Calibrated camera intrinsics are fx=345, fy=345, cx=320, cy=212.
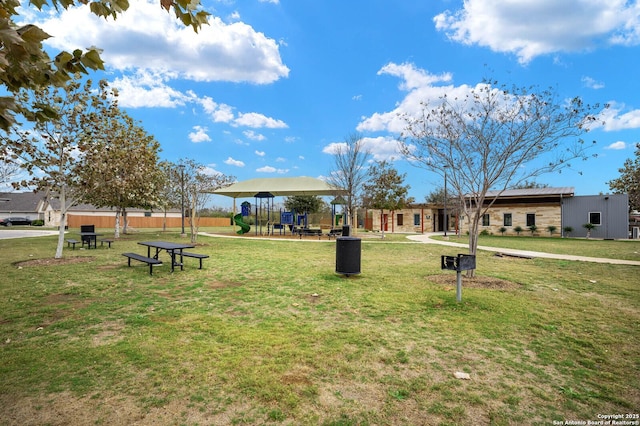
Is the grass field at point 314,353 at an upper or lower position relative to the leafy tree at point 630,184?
lower

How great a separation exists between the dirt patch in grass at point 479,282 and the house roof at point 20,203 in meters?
70.7

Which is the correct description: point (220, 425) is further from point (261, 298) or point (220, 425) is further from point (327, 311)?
point (261, 298)

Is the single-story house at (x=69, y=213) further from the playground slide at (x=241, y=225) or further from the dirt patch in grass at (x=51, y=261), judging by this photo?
the dirt patch in grass at (x=51, y=261)

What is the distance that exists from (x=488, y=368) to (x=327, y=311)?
2691 mm

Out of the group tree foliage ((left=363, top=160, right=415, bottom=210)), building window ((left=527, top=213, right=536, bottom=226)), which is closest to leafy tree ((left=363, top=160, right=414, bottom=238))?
tree foliage ((left=363, top=160, right=415, bottom=210))

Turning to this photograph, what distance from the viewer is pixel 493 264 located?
11805 mm

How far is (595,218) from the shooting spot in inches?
1144

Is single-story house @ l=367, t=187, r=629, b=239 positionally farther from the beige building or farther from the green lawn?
the green lawn

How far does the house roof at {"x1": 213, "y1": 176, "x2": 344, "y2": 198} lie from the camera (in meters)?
27.0

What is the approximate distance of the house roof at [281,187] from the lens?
2702 centimetres

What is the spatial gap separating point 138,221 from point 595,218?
54.8m

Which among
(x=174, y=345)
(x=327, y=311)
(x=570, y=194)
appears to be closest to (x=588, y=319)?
(x=327, y=311)

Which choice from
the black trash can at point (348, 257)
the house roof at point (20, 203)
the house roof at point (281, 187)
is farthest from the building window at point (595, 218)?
the house roof at point (20, 203)

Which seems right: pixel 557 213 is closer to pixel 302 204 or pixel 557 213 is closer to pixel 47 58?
A: pixel 302 204
